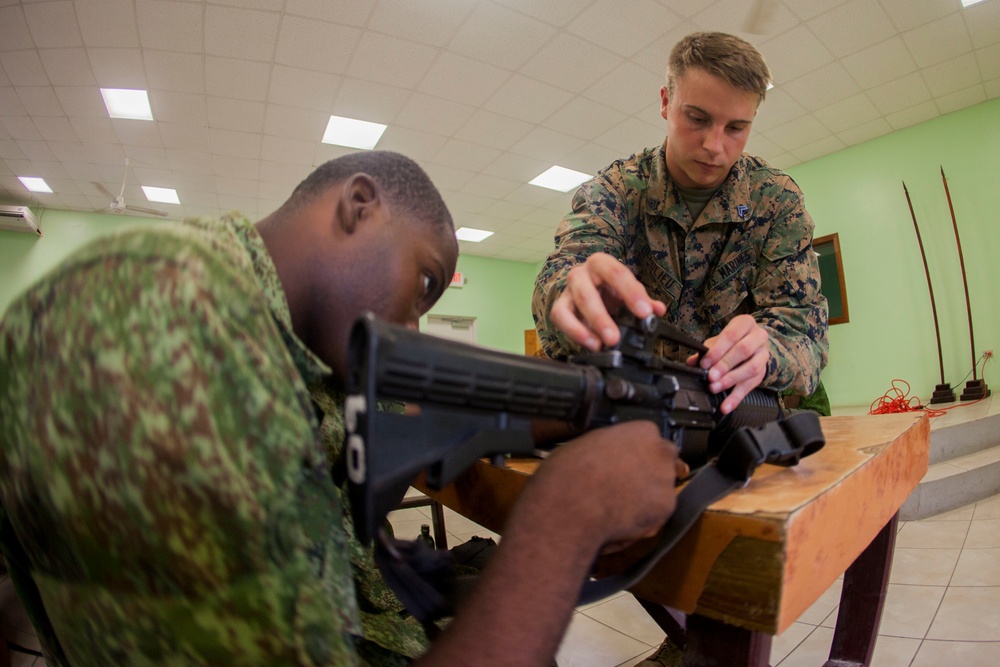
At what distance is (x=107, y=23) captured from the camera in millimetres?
3242

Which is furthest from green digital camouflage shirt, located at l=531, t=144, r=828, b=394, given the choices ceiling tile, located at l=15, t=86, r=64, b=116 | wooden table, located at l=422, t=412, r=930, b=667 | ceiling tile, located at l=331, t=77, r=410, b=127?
ceiling tile, located at l=15, t=86, r=64, b=116

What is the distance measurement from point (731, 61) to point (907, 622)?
6.04 ft

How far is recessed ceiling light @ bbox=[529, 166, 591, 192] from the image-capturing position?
5632mm

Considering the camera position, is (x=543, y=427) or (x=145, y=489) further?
(x=543, y=427)

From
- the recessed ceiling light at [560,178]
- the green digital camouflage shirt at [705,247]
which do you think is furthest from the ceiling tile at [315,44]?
the green digital camouflage shirt at [705,247]

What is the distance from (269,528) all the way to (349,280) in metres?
0.36

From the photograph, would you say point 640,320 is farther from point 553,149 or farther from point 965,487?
point 553,149

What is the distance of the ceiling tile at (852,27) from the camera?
3.36 metres

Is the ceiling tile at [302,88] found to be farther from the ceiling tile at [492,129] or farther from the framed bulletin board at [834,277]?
the framed bulletin board at [834,277]

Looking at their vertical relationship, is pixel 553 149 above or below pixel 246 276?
above

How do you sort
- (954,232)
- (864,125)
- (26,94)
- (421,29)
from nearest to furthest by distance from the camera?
(421,29) → (26,94) → (954,232) → (864,125)

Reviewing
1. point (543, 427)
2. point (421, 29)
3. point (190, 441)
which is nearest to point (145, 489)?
point (190, 441)

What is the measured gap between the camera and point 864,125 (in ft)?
16.2

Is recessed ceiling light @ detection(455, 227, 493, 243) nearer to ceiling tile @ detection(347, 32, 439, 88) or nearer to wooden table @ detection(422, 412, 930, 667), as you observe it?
ceiling tile @ detection(347, 32, 439, 88)
